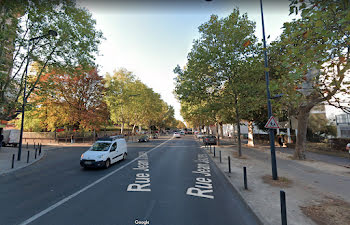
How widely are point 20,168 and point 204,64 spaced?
14.7 meters

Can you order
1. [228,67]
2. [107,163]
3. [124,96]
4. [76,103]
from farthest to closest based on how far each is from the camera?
[124,96] < [76,103] < [228,67] < [107,163]

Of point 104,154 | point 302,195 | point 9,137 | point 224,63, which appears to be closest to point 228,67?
point 224,63

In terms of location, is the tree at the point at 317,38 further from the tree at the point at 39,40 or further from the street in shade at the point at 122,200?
the tree at the point at 39,40

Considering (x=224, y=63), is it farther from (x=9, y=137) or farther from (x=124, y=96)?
(x=9, y=137)

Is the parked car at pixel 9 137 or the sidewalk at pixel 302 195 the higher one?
the parked car at pixel 9 137

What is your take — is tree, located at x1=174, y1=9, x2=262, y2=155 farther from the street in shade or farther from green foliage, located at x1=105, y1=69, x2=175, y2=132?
green foliage, located at x1=105, y1=69, x2=175, y2=132

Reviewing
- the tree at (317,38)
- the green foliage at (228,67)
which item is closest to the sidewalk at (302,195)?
the tree at (317,38)

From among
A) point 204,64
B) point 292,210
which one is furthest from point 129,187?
point 204,64

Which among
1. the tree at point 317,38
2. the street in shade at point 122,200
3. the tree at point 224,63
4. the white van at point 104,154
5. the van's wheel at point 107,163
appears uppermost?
Result: the tree at point 224,63

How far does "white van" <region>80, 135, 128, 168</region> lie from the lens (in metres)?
9.41

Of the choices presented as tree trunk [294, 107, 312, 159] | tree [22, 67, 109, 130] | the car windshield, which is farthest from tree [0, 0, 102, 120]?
tree trunk [294, 107, 312, 159]

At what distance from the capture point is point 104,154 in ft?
32.0

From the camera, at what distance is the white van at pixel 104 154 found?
9.41 m

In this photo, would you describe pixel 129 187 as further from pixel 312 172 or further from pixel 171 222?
pixel 312 172
